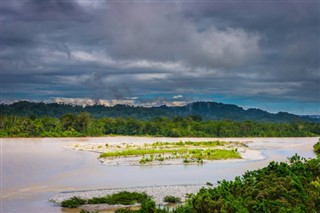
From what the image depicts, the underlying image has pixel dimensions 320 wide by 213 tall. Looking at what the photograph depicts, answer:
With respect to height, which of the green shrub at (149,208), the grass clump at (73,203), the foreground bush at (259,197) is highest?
the foreground bush at (259,197)

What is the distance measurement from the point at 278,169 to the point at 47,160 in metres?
32.2

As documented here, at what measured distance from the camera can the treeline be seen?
102m

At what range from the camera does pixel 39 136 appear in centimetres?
10019

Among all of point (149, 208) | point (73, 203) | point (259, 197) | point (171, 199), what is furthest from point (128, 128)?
point (149, 208)

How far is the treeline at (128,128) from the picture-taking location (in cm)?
10206

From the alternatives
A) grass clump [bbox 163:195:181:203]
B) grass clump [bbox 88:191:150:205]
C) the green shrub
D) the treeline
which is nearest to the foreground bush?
the green shrub

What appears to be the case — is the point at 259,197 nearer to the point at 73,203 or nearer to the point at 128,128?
the point at 73,203

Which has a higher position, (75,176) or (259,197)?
(259,197)

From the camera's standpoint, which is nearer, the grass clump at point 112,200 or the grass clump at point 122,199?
the grass clump at point 112,200

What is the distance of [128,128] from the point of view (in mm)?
118750

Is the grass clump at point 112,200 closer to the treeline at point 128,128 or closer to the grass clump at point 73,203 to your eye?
the grass clump at point 73,203

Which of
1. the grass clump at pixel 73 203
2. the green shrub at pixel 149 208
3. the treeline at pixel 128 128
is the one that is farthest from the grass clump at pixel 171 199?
the treeline at pixel 128 128

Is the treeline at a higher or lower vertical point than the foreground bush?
higher

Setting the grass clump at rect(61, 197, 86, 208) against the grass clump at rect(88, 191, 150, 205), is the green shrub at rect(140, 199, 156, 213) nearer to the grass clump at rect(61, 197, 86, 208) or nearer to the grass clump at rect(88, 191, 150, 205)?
the grass clump at rect(88, 191, 150, 205)
